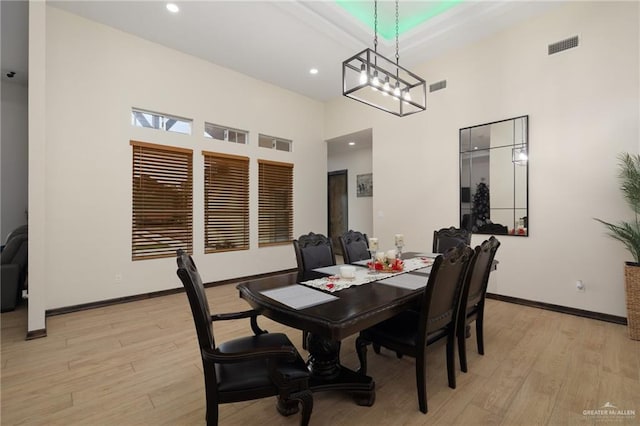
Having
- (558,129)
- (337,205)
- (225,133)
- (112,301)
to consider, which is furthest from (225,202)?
(558,129)

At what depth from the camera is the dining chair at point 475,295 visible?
2.10 metres

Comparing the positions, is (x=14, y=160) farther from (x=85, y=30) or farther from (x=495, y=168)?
(x=495, y=168)

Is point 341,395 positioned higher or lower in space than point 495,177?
lower

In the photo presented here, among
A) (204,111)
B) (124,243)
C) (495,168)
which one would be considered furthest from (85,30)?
(495,168)

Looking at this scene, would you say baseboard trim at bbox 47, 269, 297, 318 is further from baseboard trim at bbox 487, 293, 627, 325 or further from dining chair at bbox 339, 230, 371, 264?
baseboard trim at bbox 487, 293, 627, 325

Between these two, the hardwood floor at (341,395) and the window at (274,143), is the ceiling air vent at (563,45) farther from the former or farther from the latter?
the window at (274,143)

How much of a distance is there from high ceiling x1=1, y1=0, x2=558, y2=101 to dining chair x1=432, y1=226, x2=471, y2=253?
2833 millimetres

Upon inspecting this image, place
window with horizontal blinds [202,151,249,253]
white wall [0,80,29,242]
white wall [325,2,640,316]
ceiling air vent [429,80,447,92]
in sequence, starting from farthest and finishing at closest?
white wall [0,80,29,242], window with horizontal blinds [202,151,249,253], ceiling air vent [429,80,447,92], white wall [325,2,640,316]

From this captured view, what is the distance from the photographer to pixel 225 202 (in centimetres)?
508

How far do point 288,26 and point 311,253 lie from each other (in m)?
3.18

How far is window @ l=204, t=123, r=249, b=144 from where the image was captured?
4.92 m

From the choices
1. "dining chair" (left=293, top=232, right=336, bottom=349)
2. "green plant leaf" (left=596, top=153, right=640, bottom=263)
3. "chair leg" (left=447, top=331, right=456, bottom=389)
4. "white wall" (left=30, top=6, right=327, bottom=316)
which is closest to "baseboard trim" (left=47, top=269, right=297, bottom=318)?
"white wall" (left=30, top=6, right=327, bottom=316)

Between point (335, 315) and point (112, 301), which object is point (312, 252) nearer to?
point (335, 315)

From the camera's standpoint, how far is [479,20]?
3783 mm
